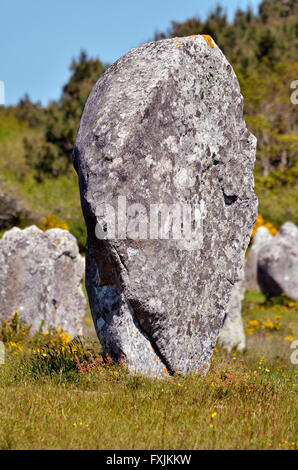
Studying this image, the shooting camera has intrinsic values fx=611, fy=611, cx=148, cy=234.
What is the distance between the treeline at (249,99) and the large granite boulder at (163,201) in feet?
64.2

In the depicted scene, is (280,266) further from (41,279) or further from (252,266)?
(41,279)

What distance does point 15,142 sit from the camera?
42219mm

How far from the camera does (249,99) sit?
123 feet

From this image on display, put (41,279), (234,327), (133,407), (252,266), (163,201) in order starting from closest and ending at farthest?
(133,407), (163,201), (41,279), (234,327), (252,266)

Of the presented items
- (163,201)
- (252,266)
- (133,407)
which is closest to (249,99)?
(252,266)

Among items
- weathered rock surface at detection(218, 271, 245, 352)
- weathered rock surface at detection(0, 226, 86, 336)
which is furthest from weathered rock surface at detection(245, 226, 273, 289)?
weathered rock surface at detection(0, 226, 86, 336)

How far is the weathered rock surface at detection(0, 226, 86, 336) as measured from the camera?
10477mm

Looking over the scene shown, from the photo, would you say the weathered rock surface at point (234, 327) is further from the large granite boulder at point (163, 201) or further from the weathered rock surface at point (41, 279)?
the large granite boulder at point (163, 201)

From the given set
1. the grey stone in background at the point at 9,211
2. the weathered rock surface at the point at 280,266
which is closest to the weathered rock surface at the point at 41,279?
the weathered rock surface at the point at 280,266

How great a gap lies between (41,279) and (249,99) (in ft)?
96.5

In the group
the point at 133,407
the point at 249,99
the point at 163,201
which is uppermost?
the point at 249,99

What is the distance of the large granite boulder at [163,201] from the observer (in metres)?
5.90

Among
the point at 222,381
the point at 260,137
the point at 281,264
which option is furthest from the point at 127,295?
the point at 260,137
